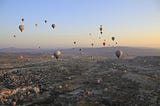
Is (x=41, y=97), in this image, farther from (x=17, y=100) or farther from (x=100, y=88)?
(x=100, y=88)

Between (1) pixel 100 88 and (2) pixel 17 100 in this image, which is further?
(1) pixel 100 88

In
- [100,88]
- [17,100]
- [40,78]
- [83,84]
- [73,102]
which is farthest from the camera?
[40,78]

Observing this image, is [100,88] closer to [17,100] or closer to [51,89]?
[51,89]

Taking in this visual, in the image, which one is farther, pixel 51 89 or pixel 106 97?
pixel 51 89

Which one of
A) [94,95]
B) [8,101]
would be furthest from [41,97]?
[94,95]

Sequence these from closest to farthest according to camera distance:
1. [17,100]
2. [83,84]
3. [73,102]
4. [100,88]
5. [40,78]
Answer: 1. [73,102]
2. [17,100]
3. [100,88]
4. [83,84]
5. [40,78]

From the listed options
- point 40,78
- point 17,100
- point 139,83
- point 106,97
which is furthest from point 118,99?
point 40,78

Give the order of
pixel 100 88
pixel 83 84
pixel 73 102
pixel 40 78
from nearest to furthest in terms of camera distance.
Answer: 1. pixel 73 102
2. pixel 100 88
3. pixel 83 84
4. pixel 40 78
